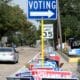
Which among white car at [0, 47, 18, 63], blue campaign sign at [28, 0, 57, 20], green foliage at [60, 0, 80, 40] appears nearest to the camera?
blue campaign sign at [28, 0, 57, 20]

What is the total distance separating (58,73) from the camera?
1010cm

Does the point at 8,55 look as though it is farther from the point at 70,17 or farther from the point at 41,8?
the point at 70,17

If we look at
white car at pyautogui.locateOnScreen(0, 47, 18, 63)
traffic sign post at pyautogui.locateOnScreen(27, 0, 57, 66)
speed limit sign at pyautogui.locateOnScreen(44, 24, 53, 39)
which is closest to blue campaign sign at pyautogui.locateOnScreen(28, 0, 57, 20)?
traffic sign post at pyautogui.locateOnScreen(27, 0, 57, 66)

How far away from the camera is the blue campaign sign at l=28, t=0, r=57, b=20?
13.7 m

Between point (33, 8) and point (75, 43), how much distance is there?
170 ft

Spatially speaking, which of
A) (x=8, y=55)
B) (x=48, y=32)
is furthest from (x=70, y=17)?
(x=48, y=32)

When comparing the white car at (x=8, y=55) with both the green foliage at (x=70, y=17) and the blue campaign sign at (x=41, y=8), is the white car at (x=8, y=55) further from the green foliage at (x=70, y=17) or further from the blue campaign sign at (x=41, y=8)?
the green foliage at (x=70, y=17)

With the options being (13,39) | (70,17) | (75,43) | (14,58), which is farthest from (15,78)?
(13,39)

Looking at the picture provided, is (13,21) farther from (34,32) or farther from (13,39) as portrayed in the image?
(34,32)

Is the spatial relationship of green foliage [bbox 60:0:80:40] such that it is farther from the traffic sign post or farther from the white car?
the traffic sign post

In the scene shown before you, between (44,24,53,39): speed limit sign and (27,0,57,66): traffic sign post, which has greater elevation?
(27,0,57,66): traffic sign post

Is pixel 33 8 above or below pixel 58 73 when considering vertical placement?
above

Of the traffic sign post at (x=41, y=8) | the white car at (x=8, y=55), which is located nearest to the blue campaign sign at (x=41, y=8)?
the traffic sign post at (x=41, y=8)

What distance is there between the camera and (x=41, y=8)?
44.9 feet
